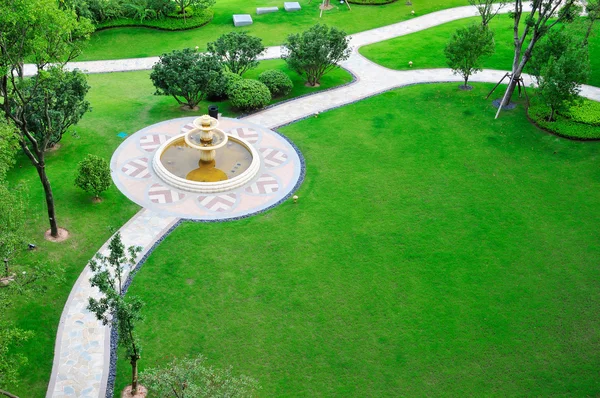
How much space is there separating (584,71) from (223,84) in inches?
799

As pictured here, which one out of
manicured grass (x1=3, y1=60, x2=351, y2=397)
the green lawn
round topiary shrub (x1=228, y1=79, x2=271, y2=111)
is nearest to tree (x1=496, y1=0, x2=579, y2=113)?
the green lawn

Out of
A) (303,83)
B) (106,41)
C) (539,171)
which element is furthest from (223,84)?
(539,171)

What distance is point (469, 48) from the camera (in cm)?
3303

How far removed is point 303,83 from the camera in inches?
1431

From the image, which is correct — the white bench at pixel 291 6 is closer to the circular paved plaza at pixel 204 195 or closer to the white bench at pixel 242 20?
the white bench at pixel 242 20

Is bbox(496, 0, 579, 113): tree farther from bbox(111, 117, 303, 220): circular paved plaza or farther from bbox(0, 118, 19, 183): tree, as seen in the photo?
bbox(0, 118, 19, 183): tree

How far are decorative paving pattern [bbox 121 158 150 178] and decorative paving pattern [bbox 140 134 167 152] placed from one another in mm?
1117

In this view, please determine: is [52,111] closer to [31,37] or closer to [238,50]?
[31,37]

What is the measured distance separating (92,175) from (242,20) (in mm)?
25172

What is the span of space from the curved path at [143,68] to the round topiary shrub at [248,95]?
2.54ft

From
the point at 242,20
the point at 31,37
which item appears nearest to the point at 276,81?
the point at 242,20

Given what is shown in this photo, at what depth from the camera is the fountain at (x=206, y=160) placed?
25734mm

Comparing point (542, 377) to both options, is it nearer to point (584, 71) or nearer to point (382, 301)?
point (382, 301)

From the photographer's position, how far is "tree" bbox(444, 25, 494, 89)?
108 ft
